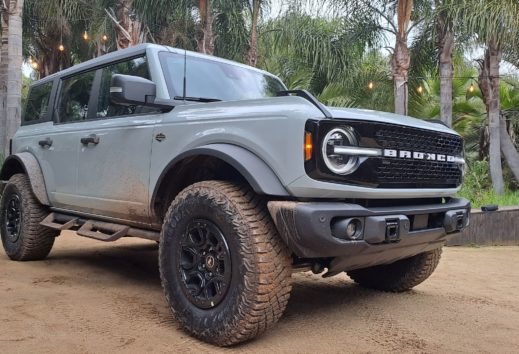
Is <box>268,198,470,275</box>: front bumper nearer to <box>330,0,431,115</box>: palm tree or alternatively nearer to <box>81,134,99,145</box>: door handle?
<box>81,134,99,145</box>: door handle

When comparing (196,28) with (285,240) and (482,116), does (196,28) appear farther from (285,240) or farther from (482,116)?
(285,240)

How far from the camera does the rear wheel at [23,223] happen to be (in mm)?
5051

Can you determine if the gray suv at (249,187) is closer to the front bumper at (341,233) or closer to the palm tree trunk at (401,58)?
the front bumper at (341,233)

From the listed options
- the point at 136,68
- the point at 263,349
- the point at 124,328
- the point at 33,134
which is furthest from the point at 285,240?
the point at 33,134

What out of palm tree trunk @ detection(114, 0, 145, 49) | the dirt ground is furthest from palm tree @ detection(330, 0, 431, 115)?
the dirt ground

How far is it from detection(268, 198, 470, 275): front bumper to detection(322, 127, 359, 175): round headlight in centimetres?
20

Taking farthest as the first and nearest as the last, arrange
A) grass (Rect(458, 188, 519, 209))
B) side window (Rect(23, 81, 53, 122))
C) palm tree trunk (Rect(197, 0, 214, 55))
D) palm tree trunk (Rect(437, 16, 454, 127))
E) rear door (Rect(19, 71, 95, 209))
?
palm tree trunk (Rect(197, 0, 214, 55)), palm tree trunk (Rect(437, 16, 454, 127)), grass (Rect(458, 188, 519, 209)), side window (Rect(23, 81, 53, 122)), rear door (Rect(19, 71, 95, 209))

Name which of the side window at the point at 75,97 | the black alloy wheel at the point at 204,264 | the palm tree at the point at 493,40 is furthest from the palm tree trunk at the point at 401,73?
the black alloy wheel at the point at 204,264

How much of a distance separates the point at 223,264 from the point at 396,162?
3.88 ft

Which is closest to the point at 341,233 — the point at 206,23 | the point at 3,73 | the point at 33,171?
the point at 33,171

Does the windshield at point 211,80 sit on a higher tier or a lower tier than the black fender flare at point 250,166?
higher

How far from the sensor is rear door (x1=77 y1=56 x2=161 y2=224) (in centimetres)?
372

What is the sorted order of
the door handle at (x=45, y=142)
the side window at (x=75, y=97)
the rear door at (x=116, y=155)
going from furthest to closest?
the door handle at (x=45, y=142)
the side window at (x=75, y=97)
the rear door at (x=116, y=155)

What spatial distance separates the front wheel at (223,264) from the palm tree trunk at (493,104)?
9683 millimetres
